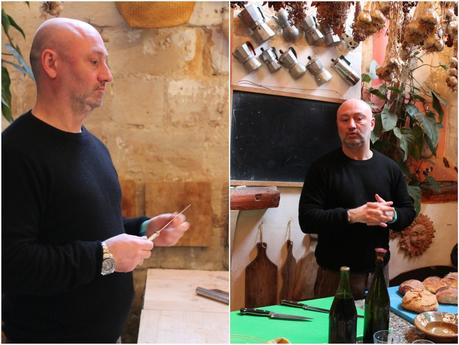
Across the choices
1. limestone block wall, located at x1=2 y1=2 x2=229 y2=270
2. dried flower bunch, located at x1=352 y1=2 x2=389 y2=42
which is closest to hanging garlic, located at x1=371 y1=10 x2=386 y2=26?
dried flower bunch, located at x1=352 y1=2 x2=389 y2=42

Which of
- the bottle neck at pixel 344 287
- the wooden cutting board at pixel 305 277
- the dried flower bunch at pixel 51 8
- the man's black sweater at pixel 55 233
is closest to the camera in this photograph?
the man's black sweater at pixel 55 233

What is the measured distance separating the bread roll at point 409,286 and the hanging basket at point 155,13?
33.3 inches

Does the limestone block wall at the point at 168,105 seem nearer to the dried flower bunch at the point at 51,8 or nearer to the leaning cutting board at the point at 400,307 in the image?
the dried flower bunch at the point at 51,8

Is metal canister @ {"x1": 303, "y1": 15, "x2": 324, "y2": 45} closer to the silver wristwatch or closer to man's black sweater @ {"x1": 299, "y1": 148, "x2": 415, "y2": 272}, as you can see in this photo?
man's black sweater @ {"x1": 299, "y1": 148, "x2": 415, "y2": 272}

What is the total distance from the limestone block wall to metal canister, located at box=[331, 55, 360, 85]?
28 centimetres

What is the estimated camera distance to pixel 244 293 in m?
1.09

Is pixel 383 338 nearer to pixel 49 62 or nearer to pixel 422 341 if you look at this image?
pixel 422 341

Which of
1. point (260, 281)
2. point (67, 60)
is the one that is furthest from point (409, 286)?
point (67, 60)

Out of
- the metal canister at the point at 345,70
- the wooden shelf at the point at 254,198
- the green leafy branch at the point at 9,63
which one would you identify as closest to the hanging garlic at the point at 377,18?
the metal canister at the point at 345,70

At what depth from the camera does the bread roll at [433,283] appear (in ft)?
3.72

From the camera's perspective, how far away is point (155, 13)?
3.12 feet

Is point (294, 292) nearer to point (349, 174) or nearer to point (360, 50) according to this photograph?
point (349, 174)

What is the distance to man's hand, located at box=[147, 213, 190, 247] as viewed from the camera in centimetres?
96

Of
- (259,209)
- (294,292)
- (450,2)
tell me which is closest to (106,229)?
(259,209)
